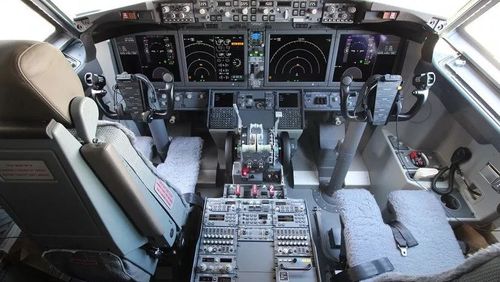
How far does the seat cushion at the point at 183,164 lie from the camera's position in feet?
7.90

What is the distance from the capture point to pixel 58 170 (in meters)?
0.96

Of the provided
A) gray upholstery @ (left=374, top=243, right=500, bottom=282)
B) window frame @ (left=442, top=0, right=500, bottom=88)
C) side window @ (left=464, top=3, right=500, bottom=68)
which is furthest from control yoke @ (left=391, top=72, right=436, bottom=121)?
gray upholstery @ (left=374, top=243, right=500, bottom=282)

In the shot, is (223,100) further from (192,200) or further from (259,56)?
(192,200)

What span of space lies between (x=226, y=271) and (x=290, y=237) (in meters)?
0.39

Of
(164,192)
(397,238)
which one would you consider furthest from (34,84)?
(397,238)

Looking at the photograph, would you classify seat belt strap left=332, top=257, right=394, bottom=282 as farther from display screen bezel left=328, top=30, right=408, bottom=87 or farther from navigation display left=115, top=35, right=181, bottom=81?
navigation display left=115, top=35, right=181, bottom=81

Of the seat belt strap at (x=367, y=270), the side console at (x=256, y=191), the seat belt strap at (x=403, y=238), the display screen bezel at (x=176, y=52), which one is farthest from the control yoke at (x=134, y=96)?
the seat belt strap at (x=403, y=238)

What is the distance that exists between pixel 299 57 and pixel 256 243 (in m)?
1.49

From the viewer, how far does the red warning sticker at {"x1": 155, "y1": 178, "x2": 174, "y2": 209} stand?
4.64 ft

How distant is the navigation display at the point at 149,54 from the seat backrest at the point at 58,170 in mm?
1425

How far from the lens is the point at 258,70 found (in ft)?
8.32

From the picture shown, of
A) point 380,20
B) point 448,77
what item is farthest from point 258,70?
point 448,77

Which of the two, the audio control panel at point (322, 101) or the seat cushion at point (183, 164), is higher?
the audio control panel at point (322, 101)

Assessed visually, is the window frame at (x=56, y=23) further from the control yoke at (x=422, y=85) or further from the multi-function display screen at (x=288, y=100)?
the control yoke at (x=422, y=85)
